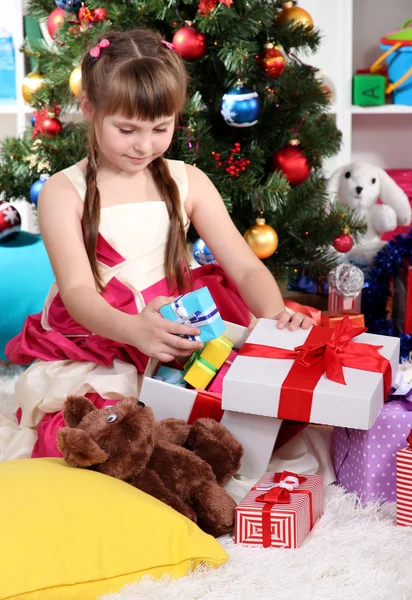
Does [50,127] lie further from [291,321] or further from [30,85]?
[291,321]

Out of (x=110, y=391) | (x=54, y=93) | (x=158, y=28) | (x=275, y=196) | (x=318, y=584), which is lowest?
(x=318, y=584)

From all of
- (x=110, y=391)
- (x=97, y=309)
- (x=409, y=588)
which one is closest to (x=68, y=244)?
(x=97, y=309)

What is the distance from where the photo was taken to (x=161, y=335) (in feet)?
4.23

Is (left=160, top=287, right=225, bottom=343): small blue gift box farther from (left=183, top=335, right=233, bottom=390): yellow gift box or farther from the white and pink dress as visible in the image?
the white and pink dress

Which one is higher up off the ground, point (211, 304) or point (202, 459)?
point (211, 304)

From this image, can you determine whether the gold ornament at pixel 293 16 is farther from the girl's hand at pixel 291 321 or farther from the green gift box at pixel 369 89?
the girl's hand at pixel 291 321

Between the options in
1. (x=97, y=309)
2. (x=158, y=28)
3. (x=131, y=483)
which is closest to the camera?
(x=131, y=483)

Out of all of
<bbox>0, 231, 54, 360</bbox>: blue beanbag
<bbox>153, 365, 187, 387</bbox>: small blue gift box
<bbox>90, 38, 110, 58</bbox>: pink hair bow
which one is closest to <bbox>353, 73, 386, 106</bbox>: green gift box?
<bbox>0, 231, 54, 360</bbox>: blue beanbag

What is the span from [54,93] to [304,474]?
1213 mm

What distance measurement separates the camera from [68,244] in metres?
1.51

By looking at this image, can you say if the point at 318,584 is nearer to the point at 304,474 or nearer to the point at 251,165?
the point at 304,474

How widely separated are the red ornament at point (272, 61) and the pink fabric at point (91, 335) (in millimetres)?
607

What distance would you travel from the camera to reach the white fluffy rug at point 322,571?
104 centimetres

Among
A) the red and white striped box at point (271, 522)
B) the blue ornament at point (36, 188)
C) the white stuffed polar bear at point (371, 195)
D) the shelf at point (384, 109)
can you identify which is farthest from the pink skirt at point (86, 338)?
the shelf at point (384, 109)
